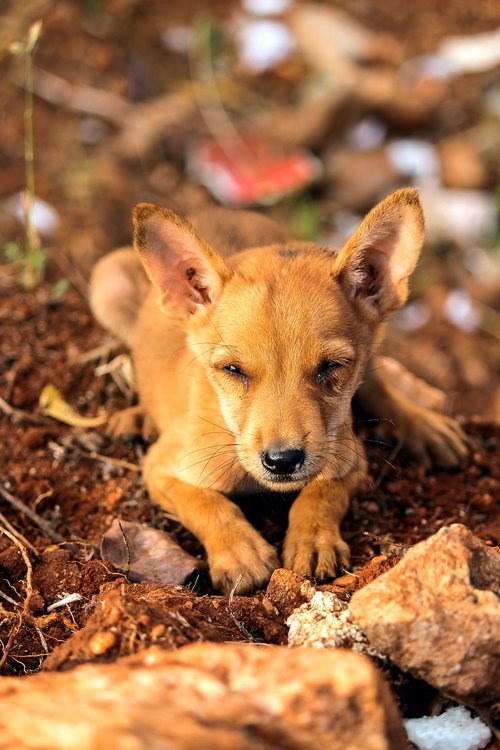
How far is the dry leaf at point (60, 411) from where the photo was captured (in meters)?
5.35

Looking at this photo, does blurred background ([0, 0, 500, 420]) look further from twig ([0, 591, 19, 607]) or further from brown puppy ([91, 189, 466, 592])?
twig ([0, 591, 19, 607])

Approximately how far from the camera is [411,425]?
17.5ft

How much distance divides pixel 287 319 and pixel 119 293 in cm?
238

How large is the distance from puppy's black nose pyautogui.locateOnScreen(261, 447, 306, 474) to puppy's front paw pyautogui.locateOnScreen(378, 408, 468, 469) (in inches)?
63.6

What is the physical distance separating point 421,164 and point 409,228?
6.52 metres

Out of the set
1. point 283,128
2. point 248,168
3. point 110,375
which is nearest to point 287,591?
point 110,375

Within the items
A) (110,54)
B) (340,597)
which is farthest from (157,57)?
(340,597)

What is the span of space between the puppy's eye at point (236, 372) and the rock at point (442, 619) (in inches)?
51.8

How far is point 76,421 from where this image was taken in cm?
534

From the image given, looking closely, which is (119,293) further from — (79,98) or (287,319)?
(79,98)

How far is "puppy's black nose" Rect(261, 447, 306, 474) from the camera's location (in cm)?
374

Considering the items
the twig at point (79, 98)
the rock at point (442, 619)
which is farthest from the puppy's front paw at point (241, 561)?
the twig at point (79, 98)

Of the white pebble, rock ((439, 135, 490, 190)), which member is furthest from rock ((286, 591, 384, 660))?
rock ((439, 135, 490, 190))

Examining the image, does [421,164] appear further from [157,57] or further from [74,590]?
[74,590]
